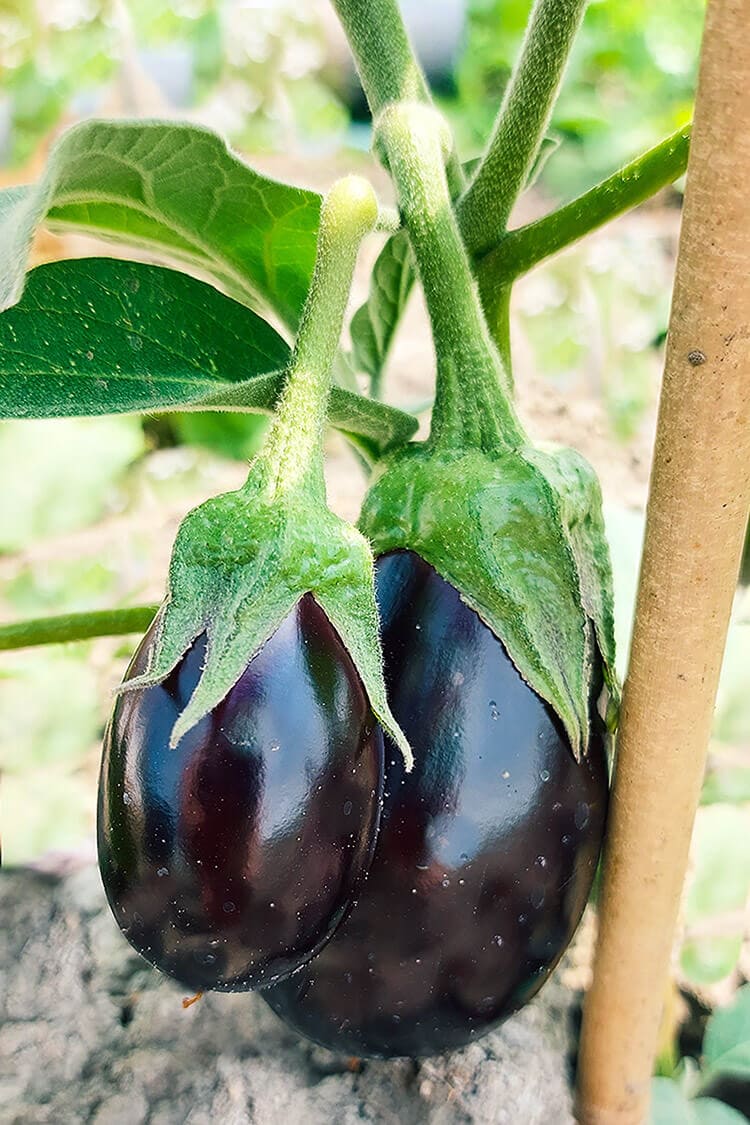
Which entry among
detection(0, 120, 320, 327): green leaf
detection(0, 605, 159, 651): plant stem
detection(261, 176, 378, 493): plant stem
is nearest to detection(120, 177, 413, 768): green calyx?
detection(261, 176, 378, 493): plant stem

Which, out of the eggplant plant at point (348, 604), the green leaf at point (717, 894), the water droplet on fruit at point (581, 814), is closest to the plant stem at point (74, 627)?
the eggplant plant at point (348, 604)

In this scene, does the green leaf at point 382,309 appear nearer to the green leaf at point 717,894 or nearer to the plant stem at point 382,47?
the plant stem at point 382,47

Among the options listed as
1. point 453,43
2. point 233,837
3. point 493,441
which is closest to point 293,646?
point 233,837

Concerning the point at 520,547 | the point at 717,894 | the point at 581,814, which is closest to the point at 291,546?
the point at 520,547

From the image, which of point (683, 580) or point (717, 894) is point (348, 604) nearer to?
point (683, 580)

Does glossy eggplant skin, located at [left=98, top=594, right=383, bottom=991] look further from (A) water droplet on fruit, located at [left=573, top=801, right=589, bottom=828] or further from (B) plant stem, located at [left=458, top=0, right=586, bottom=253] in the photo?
(B) plant stem, located at [left=458, top=0, right=586, bottom=253]
